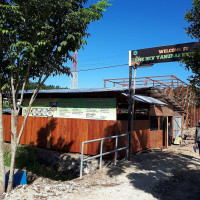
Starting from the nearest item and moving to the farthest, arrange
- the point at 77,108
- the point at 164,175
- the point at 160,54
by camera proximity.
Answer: the point at 164,175 → the point at 160,54 → the point at 77,108

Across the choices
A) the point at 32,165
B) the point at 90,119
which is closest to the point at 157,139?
the point at 90,119

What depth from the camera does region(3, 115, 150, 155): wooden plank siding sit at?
32.4 feet

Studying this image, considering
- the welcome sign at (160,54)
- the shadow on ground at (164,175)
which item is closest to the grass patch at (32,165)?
the shadow on ground at (164,175)

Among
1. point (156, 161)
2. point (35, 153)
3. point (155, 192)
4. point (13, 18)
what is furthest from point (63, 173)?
point (13, 18)

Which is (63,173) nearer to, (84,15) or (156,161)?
(156,161)

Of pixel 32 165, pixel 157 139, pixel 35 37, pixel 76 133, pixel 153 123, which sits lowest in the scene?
pixel 32 165

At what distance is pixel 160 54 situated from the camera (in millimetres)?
8852

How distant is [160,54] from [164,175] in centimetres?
487

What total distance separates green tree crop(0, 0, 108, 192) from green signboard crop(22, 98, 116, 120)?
458 cm

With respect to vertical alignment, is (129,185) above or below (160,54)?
below

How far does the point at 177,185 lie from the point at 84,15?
5.75m

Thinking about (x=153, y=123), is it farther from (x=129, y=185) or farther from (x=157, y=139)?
(x=129, y=185)

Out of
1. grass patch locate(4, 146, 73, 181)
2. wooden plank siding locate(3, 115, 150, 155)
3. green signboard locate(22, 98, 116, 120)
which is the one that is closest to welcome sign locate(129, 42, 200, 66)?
green signboard locate(22, 98, 116, 120)

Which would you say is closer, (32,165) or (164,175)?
(164,175)
